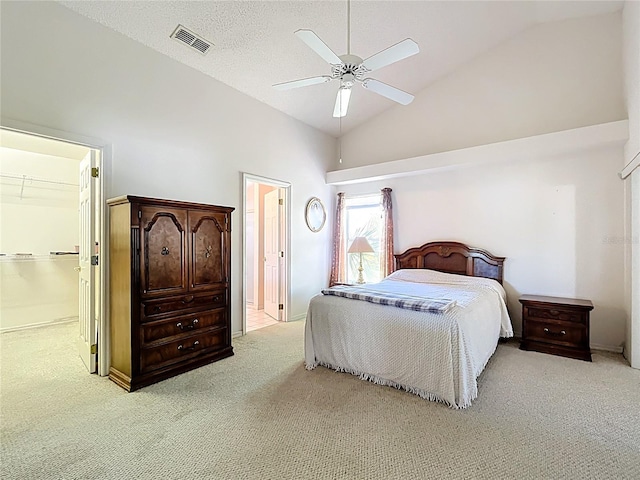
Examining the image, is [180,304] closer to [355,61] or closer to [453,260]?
[355,61]

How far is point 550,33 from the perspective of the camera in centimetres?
391

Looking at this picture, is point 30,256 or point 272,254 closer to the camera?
point 30,256

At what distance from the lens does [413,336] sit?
2553 mm

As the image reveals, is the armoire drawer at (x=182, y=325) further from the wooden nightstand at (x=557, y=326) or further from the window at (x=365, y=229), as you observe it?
the wooden nightstand at (x=557, y=326)

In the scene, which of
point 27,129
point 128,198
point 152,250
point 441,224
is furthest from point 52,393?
point 441,224

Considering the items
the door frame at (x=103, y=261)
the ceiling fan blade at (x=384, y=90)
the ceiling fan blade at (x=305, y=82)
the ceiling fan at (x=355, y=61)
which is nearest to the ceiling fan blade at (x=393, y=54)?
the ceiling fan at (x=355, y=61)

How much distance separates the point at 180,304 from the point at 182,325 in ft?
0.68

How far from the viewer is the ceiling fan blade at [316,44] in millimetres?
2052

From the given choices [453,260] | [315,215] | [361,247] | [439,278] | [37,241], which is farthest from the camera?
[315,215]

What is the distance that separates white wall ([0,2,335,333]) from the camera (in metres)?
2.52

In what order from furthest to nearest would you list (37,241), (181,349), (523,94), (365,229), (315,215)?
(365,229), (315,215), (37,241), (523,94), (181,349)

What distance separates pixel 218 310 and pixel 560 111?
4.76 metres

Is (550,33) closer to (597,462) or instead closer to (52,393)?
(597,462)

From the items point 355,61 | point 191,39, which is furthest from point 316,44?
point 191,39
